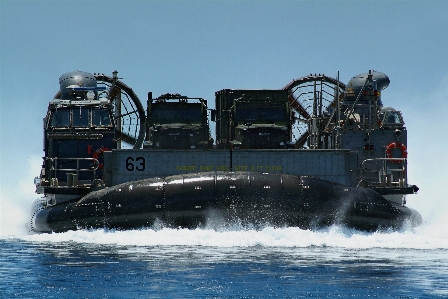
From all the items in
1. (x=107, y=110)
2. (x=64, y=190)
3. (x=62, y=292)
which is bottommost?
(x=62, y=292)

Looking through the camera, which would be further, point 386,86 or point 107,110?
point 386,86

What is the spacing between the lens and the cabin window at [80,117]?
3052 cm

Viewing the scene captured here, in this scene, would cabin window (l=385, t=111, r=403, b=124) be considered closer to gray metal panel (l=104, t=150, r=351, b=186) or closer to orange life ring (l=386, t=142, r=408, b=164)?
orange life ring (l=386, t=142, r=408, b=164)

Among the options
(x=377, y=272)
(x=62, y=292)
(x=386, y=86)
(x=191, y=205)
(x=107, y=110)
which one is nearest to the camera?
(x=62, y=292)

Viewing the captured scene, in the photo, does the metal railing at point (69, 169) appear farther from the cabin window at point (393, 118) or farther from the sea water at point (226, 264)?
the cabin window at point (393, 118)

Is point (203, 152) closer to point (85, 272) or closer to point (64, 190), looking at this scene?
point (64, 190)

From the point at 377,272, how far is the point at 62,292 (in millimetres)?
5842

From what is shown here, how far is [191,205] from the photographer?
Result: 23.5 m

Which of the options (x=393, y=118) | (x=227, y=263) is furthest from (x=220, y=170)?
(x=393, y=118)

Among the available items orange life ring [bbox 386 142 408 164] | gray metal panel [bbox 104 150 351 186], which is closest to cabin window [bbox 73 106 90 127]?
gray metal panel [bbox 104 150 351 186]

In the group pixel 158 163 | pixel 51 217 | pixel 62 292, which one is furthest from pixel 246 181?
pixel 62 292

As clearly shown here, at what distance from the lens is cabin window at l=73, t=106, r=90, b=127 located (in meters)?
30.5

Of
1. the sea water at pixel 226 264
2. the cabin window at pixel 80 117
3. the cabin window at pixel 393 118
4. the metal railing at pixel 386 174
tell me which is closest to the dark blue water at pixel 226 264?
the sea water at pixel 226 264

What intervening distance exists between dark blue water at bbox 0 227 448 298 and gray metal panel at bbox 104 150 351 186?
8.02ft
